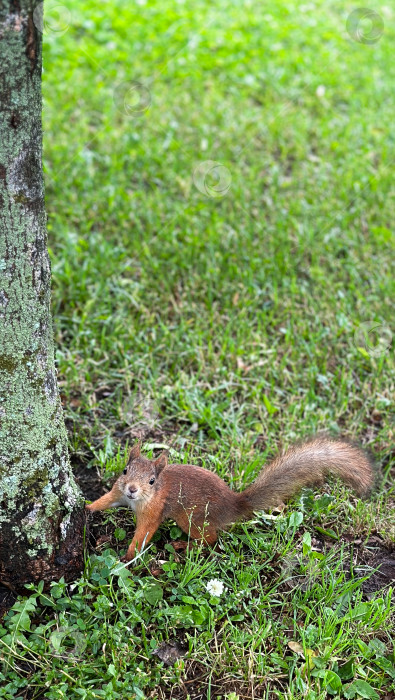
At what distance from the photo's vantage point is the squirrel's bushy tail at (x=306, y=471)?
295cm

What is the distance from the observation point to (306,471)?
2.98 m

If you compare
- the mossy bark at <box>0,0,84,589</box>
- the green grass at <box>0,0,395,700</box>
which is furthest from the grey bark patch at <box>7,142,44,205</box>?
the green grass at <box>0,0,395,700</box>

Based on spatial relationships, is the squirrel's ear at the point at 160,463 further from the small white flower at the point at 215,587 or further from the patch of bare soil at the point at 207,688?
the patch of bare soil at the point at 207,688

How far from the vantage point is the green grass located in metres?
2.52

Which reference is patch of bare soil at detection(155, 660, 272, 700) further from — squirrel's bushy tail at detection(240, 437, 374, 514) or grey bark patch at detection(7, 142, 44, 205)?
grey bark patch at detection(7, 142, 44, 205)

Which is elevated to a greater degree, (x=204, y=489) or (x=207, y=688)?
(x=204, y=489)

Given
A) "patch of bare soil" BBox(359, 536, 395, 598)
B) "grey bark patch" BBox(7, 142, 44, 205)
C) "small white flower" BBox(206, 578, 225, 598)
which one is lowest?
"patch of bare soil" BBox(359, 536, 395, 598)

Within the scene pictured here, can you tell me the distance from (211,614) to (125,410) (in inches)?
53.7

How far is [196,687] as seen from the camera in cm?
245

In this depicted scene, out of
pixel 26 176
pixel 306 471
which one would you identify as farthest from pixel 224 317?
pixel 26 176

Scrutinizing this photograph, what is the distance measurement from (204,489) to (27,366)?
855 millimetres

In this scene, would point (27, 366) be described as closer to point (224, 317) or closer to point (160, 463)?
point (160, 463)

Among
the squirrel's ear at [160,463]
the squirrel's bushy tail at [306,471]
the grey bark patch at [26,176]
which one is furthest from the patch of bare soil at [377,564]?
the grey bark patch at [26,176]

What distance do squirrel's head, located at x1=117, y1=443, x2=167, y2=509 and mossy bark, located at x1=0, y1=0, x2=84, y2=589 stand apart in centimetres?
21
